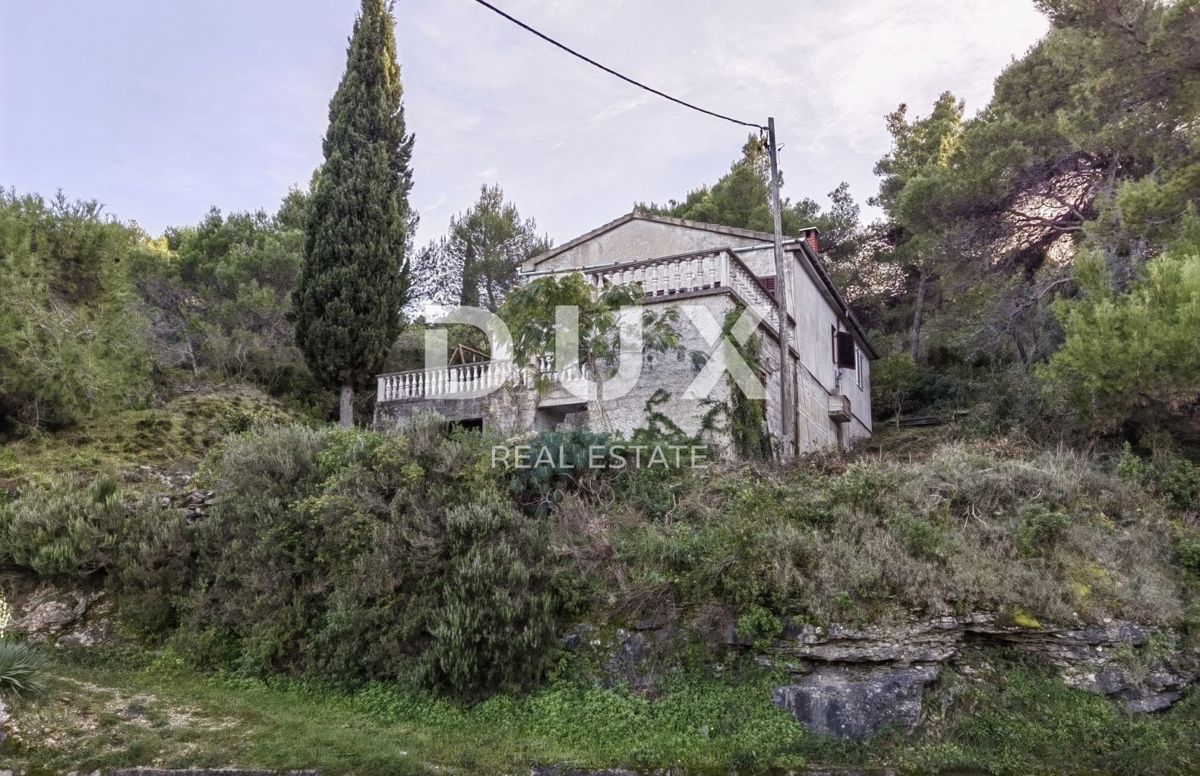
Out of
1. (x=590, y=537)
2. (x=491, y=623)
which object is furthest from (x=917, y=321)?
(x=491, y=623)

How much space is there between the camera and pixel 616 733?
6750 millimetres

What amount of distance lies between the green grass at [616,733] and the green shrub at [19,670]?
0.42ft

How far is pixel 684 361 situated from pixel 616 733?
655 centimetres

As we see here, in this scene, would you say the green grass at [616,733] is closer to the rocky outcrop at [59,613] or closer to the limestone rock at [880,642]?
the limestone rock at [880,642]

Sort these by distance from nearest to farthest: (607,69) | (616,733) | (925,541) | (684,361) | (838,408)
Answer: (616,733) < (925,541) < (607,69) < (684,361) < (838,408)

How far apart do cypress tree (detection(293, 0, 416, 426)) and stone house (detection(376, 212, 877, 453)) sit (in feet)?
5.18

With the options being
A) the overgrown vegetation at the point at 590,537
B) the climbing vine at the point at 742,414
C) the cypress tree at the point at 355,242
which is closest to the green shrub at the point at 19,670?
the overgrown vegetation at the point at 590,537

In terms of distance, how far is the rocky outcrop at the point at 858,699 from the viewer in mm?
6492

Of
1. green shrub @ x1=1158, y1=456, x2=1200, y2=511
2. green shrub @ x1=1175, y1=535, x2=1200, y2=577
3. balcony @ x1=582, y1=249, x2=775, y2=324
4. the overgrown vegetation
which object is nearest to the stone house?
balcony @ x1=582, y1=249, x2=775, y2=324

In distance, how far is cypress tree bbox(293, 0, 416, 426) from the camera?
16812mm

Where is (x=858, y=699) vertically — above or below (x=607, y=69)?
below

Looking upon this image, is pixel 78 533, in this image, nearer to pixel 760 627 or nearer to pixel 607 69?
pixel 760 627

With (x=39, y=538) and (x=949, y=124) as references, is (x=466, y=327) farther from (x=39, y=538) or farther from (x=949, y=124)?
(x=949, y=124)

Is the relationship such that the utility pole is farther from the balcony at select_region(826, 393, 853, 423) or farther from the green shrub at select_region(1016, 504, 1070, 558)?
the green shrub at select_region(1016, 504, 1070, 558)
